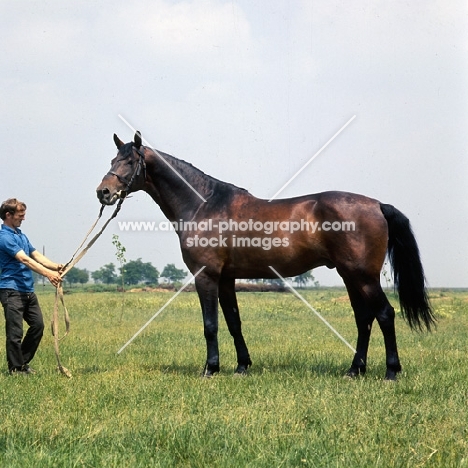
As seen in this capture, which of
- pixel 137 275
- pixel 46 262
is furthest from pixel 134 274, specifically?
pixel 46 262

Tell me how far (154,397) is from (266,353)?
3878 mm

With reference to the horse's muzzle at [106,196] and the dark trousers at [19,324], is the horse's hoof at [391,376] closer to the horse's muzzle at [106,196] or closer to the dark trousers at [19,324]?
the horse's muzzle at [106,196]

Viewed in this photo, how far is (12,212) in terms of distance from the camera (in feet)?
25.0

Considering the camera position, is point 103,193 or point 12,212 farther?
point 12,212

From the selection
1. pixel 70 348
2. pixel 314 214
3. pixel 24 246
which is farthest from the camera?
pixel 70 348

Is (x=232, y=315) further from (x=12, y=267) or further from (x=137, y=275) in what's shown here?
(x=137, y=275)

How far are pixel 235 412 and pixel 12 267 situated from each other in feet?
13.3

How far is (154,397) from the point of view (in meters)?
5.79

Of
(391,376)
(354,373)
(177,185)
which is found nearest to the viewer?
(391,376)

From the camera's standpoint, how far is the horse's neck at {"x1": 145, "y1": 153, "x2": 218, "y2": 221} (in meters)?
7.82

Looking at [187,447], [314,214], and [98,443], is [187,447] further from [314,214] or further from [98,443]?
[314,214]

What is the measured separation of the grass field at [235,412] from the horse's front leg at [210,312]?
10.2 inches

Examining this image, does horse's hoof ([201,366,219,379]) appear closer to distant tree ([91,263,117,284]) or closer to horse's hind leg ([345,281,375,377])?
horse's hind leg ([345,281,375,377])

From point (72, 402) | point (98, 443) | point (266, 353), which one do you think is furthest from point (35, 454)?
point (266, 353)
